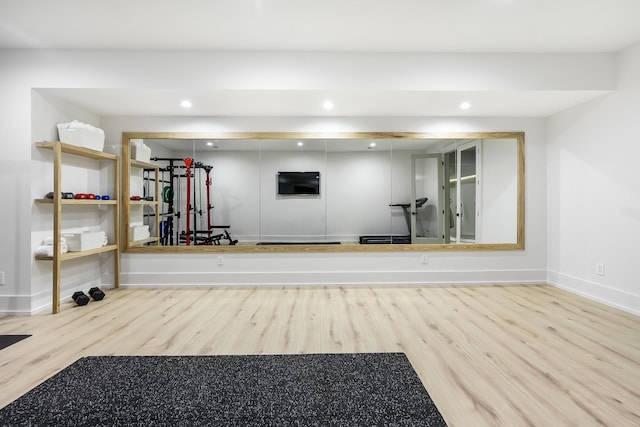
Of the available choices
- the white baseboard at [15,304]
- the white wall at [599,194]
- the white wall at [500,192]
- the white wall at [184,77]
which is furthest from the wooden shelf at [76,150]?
the white wall at [599,194]

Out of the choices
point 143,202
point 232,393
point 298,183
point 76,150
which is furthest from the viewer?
point 298,183

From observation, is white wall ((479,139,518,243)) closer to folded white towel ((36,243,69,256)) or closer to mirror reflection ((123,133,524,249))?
mirror reflection ((123,133,524,249))

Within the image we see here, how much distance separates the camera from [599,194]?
3631 millimetres

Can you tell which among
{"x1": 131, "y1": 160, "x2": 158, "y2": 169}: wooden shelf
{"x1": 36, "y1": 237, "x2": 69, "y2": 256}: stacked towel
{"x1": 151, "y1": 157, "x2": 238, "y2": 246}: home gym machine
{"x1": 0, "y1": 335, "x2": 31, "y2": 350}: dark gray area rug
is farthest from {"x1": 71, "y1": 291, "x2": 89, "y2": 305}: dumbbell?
{"x1": 131, "y1": 160, "x2": 158, "y2": 169}: wooden shelf

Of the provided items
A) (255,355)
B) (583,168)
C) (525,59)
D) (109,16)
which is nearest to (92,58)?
(109,16)

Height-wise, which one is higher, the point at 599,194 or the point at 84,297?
the point at 599,194

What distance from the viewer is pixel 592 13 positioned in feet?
9.02

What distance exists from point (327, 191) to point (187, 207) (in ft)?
6.19

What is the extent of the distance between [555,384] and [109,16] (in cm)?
420

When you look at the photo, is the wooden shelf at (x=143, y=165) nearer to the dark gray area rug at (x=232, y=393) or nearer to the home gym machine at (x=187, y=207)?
the home gym machine at (x=187, y=207)

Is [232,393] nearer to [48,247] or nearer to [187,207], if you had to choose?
[48,247]

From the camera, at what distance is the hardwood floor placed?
5.85ft

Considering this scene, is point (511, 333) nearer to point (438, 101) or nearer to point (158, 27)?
point (438, 101)

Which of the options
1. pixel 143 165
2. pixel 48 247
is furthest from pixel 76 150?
pixel 48 247
